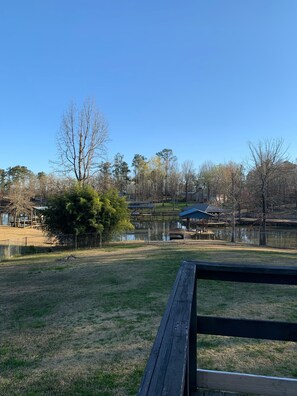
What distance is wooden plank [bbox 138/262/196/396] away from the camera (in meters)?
1.05

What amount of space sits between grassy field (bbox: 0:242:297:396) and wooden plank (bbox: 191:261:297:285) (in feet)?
5.56

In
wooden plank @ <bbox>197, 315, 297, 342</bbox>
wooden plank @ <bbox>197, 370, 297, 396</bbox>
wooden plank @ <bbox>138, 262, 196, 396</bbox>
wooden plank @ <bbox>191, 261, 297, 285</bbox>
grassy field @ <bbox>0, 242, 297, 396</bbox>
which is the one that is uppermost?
wooden plank @ <bbox>191, 261, 297, 285</bbox>

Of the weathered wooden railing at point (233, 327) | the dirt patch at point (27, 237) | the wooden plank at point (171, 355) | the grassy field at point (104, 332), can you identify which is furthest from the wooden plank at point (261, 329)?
the dirt patch at point (27, 237)

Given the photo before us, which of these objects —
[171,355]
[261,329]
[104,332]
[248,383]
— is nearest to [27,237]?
[104,332]

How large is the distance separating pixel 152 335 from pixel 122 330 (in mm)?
570

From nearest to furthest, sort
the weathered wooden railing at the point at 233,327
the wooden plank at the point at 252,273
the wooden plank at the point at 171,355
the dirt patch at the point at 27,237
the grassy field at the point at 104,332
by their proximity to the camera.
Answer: the wooden plank at the point at 171,355, the weathered wooden railing at the point at 233,327, the wooden plank at the point at 252,273, the grassy field at the point at 104,332, the dirt patch at the point at 27,237

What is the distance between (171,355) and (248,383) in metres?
1.61

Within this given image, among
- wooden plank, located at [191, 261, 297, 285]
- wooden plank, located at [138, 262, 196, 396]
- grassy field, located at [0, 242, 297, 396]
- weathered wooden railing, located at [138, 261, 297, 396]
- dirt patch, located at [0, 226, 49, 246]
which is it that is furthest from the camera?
dirt patch, located at [0, 226, 49, 246]

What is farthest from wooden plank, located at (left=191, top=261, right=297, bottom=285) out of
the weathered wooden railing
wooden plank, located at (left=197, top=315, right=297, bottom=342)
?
wooden plank, located at (left=197, top=315, right=297, bottom=342)

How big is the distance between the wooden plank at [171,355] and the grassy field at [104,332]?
7.07ft

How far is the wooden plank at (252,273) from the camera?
8.04 feet

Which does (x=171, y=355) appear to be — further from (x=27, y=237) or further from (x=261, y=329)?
(x=27, y=237)

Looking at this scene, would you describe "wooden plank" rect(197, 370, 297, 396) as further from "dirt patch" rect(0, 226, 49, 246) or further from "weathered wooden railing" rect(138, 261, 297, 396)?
"dirt patch" rect(0, 226, 49, 246)

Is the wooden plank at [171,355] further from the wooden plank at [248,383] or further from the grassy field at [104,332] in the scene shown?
the grassy field at [104,332]
